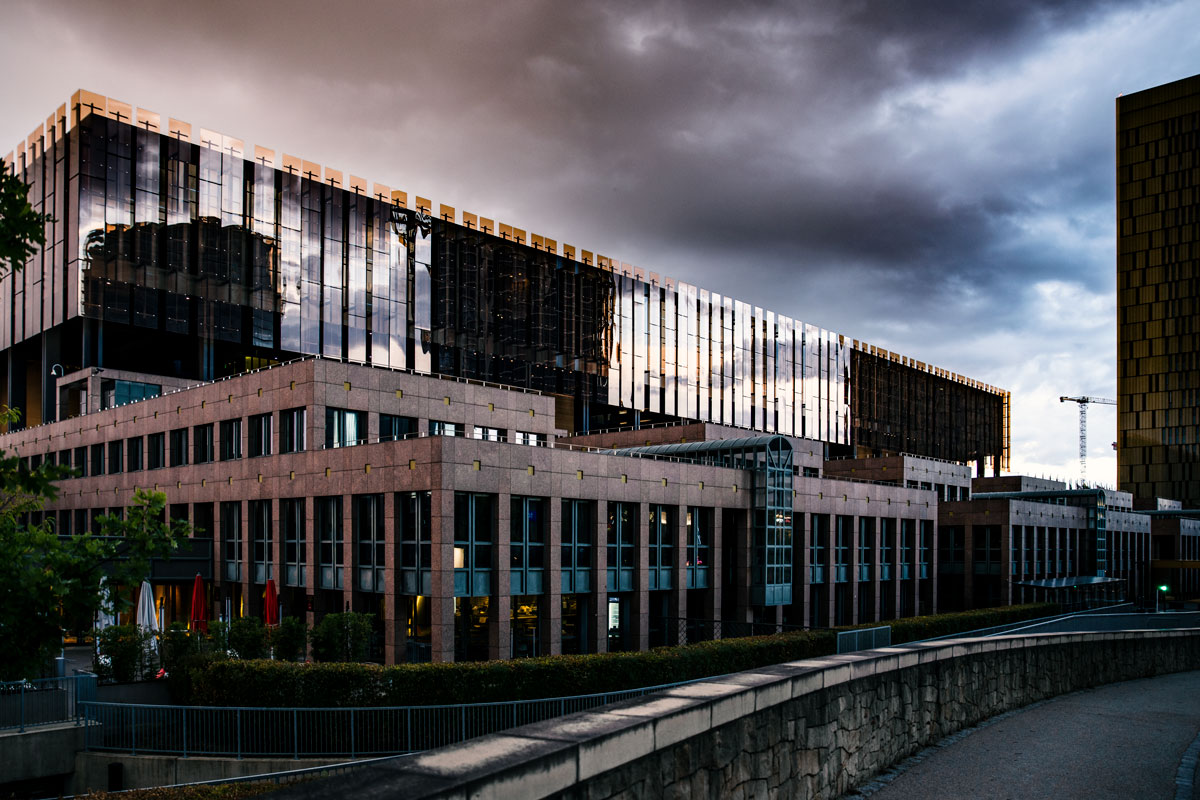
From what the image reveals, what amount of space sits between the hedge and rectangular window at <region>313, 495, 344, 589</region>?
8.40m

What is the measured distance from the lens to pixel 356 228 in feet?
230

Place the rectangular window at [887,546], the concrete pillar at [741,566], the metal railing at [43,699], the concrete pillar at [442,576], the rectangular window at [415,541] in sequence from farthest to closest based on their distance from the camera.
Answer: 1. the rectangular window at [887,546]
2. the concrete pillar at [741,566]
3. the rectangular window at [415,541]
4. the concrete pillar at [442,576]
5. the metal railing at [43,699]

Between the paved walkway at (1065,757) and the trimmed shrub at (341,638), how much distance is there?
1646cm

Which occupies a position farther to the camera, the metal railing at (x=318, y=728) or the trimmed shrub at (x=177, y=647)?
the trimmed shrub at (x=177, y=647)

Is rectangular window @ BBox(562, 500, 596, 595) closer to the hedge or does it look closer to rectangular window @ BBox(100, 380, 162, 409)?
the hedge

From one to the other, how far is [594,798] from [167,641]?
73.4ft

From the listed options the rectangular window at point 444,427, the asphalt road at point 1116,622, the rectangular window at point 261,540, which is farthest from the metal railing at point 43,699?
the asphalt road at point 1116,622

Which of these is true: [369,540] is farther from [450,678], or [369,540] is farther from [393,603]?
[450,678]

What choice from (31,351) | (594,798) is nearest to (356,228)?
(31,351)

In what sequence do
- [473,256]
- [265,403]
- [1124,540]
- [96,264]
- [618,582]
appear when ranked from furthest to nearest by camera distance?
[1124,540] → [473,256] → [96,264] → [265,403] → [618,582]

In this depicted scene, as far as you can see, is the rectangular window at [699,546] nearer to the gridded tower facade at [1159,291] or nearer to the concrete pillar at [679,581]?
the concrete pillar at [679,581]

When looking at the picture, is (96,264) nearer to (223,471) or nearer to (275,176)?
(275,176)

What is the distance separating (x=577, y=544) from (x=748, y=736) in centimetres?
2342

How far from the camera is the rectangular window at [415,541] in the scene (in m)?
28.2
